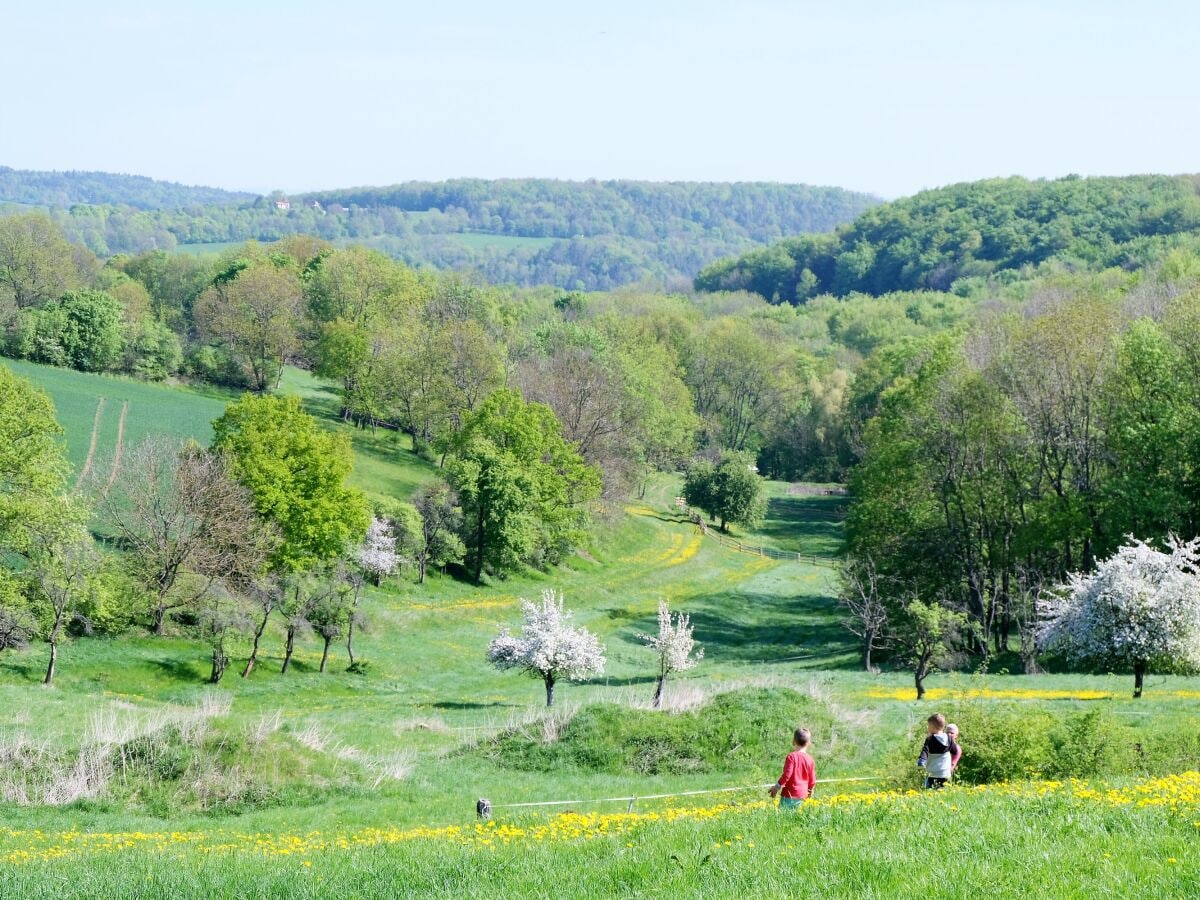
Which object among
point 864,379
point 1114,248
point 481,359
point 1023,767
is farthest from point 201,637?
point 1114,248

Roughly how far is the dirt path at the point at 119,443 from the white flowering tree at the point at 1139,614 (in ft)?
147

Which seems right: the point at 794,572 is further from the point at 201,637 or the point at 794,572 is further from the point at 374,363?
the point at 201,637

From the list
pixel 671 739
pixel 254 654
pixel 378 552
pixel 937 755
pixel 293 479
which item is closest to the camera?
pixel 937 755

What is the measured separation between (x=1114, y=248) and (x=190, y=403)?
130 metres

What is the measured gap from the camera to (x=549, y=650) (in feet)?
132

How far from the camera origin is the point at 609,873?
40.8 feet

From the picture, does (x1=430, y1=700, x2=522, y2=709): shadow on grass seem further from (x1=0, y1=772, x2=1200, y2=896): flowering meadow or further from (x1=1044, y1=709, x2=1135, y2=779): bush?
(x1=0, y1=772, x2=1200, y2=896): flowering meadow

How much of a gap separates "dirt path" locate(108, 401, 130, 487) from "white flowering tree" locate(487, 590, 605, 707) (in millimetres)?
26700

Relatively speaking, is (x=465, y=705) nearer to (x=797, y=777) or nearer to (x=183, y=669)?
(x=183, y=669)

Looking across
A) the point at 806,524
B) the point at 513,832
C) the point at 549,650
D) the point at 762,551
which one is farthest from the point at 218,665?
the point at 806,524

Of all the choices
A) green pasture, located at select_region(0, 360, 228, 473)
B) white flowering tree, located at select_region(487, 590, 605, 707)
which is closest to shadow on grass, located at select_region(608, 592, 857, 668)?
white flowering tree, located at select_region(487, 590, 605, 707)

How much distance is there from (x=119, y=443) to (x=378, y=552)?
24.1 m

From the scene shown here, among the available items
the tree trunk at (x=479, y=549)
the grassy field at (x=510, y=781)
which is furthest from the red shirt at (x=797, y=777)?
the tree trunk at (x=479, y=549)

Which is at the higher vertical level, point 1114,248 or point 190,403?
point 1114,248
